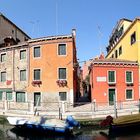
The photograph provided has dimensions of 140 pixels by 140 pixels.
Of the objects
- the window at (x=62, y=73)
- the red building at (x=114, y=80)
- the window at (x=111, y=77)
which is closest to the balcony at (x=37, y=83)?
the window at (x=62, y=73)

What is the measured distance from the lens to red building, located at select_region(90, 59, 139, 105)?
104ft

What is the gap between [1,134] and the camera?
2045cm

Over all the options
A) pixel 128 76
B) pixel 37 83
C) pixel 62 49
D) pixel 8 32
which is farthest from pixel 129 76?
pixel 8 32

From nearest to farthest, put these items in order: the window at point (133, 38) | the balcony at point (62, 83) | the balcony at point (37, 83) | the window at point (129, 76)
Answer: the balcony at point (62, 83), the window at point (129, 76), the balcony at point (37, 83), the window at point (133, 38)

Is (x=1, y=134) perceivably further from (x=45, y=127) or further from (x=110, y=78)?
(x=110, y=78)

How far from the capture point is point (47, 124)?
20844 mm

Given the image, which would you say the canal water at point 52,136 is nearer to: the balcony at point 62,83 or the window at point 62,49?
the balcony at point 62,83

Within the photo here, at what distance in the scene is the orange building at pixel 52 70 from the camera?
104ft

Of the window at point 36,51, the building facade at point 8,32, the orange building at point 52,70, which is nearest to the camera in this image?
the orange building at point 52,70

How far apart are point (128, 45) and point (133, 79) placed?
17.5 ft

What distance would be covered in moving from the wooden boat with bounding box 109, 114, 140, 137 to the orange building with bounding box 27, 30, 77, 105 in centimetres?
1095

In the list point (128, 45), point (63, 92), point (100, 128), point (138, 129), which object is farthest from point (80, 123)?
point (128, 45)

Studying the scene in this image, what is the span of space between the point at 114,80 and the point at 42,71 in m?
7.44

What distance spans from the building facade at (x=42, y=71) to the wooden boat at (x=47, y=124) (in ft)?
29.7
